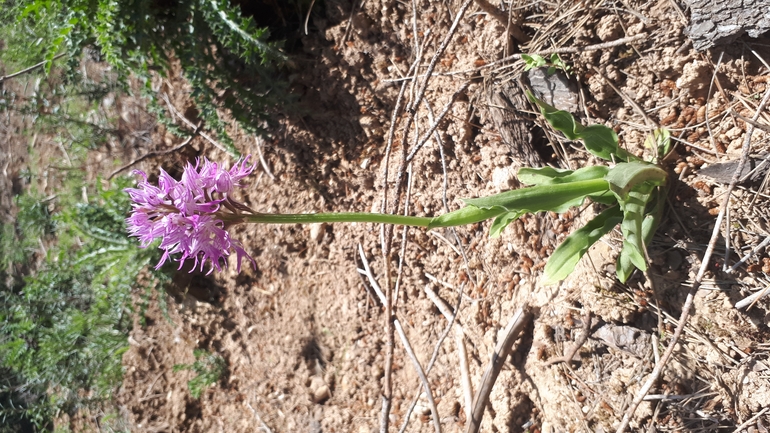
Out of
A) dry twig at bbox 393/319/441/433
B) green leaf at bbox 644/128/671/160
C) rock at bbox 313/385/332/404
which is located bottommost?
rock at bbox 313/385/332/404

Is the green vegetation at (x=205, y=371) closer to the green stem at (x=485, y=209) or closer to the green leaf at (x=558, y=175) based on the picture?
the green stem at (x=485, y=209)

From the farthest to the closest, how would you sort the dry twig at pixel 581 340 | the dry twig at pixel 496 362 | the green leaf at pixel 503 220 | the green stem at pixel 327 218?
the dry twig at pixel 496 362, the dry twig at pixel 581 340, the green leaf at pixel 503 220, the green stem at pixel 327 218

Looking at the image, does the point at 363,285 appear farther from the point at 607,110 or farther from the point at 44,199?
the point at 44,199

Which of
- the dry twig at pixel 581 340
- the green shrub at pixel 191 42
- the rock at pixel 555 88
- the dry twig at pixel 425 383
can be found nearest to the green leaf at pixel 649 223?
the dry twig at pixel 581 340

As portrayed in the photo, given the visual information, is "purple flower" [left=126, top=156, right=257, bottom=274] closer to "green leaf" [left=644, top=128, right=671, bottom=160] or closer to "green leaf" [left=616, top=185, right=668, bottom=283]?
"green leaf" [left=616, top=185, right=668, bottom=283]

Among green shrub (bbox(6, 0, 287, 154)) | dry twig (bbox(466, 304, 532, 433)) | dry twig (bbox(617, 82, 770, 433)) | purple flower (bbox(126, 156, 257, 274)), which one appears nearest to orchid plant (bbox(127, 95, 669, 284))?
purple flower (bbox(126, 156, 257, 274))

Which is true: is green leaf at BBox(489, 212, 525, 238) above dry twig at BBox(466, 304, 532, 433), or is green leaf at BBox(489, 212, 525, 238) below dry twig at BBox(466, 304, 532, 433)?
above

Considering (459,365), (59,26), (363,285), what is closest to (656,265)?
(459,365)
